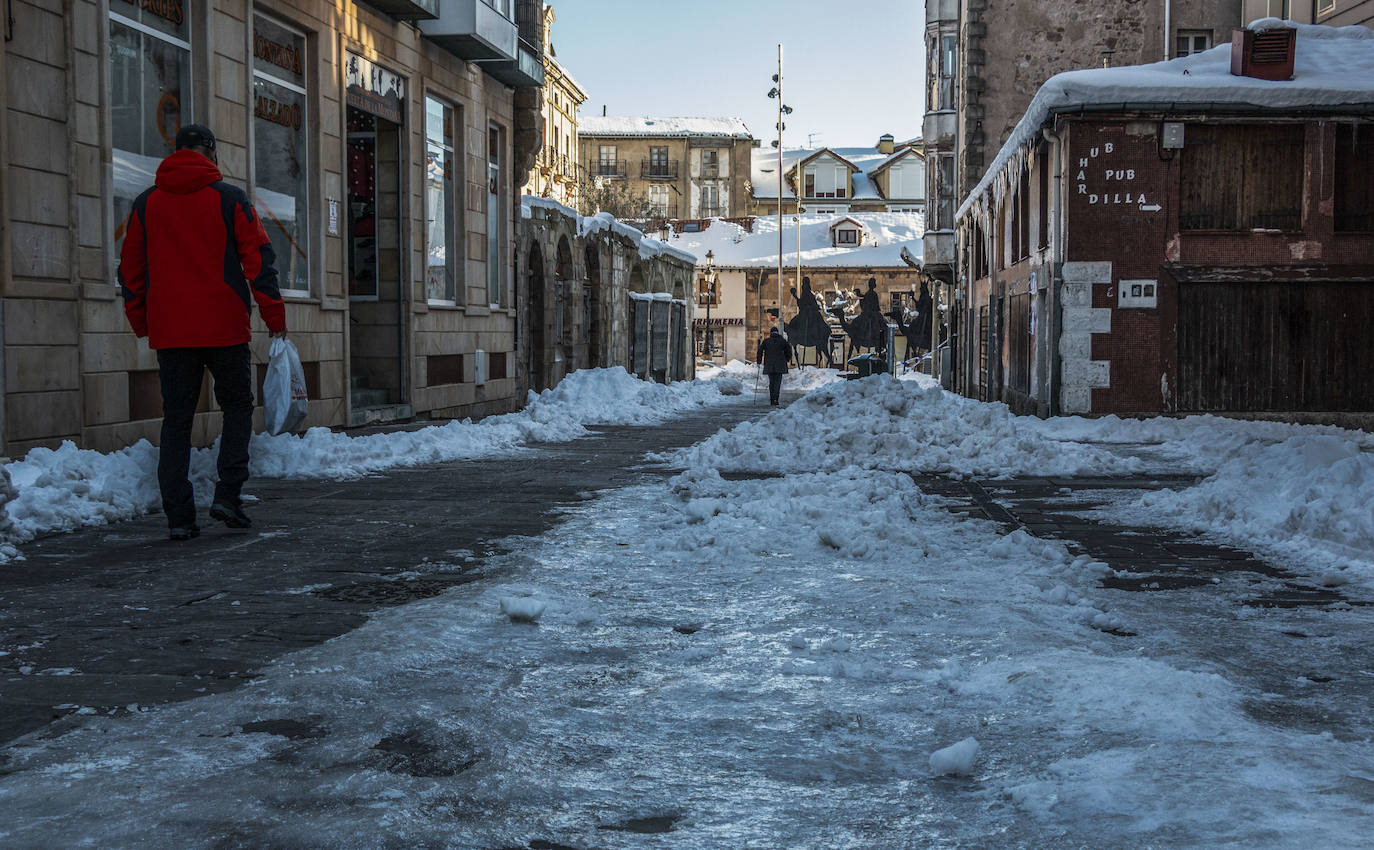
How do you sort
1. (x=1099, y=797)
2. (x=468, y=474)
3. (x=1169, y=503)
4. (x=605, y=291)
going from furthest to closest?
1. (x=605, y=291)
2. (x=468, y=474)
3. (x=1169, y=503)
4. (x=1099, y=797)

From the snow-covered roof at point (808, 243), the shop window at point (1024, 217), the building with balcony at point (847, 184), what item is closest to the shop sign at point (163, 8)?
the shop window at point (1024, 217)

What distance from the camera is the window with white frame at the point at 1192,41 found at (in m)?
29.9

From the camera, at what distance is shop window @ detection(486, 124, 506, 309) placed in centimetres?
1780

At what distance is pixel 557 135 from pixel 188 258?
59.4m

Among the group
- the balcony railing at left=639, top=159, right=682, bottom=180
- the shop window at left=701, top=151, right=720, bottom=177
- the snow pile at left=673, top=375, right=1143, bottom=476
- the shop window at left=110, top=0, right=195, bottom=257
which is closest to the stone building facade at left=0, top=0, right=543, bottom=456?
the shop window at left=110, top=0, right=195, bottom=257

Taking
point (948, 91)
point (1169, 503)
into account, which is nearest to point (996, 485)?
point (1169, 503)

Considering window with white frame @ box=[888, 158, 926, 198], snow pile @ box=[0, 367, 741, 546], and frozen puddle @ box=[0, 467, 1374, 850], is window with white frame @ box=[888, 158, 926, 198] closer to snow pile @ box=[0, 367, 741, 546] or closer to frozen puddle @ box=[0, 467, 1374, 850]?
snow pile @ box=[0, 367, 741, 546]

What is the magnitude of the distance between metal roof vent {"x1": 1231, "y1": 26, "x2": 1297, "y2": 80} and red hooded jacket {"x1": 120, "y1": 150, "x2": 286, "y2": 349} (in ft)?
50.4

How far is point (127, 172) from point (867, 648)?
7.34m

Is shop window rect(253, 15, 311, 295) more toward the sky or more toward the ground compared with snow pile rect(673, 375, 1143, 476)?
more toward the sky

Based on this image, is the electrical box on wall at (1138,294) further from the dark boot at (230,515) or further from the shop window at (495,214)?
the dark boot at (230,515)

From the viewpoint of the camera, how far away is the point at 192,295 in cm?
646

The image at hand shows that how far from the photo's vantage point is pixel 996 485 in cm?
964

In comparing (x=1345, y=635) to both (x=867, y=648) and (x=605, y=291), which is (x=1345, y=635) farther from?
(x=605, y=291)
